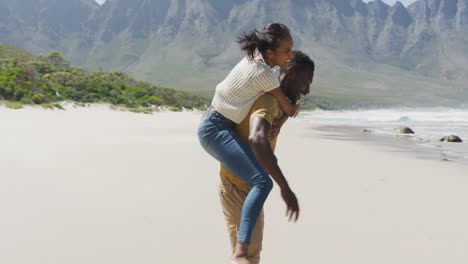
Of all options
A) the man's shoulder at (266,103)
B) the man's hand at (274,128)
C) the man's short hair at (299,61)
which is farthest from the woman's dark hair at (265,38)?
the man's hand at (274,128)

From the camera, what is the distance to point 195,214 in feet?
16.6

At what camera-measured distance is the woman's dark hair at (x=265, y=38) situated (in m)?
2.85

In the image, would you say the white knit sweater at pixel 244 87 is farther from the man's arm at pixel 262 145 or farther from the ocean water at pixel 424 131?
the ocean water at pixel 424 131

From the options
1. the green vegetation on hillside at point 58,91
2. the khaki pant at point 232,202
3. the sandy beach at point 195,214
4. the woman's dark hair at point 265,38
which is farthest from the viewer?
the green vegetation on hillside at point 58,91

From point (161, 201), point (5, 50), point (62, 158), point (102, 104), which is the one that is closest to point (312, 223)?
point (161, 201)

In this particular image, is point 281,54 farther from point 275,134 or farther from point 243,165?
point 243,165

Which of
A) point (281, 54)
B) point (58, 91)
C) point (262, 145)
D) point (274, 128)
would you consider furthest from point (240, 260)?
point (58, 91)

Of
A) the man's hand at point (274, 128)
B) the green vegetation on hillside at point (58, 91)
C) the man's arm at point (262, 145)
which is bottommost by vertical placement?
the man's arm at point (262, 145)

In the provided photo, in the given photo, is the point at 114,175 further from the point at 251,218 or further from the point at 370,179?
the point at 251,218

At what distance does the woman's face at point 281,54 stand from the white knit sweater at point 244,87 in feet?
0.47

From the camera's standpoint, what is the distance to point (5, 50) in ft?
324

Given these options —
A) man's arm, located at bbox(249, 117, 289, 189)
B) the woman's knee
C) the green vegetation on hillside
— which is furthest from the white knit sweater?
the green vegetation on hillside

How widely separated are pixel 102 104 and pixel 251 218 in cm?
3663

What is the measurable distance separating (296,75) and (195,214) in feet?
8.33
